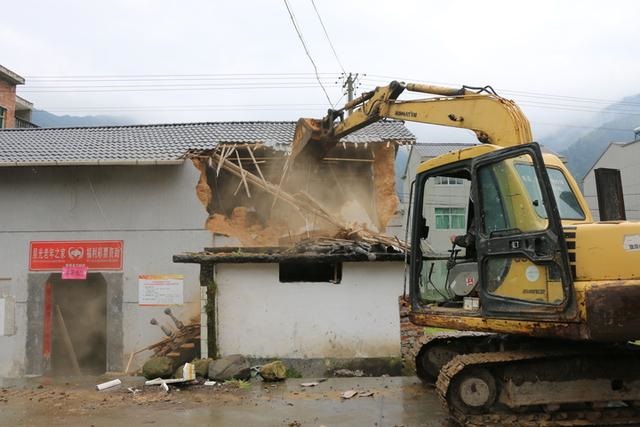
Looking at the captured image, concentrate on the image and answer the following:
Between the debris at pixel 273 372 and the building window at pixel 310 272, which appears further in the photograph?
the building window at pixel 310 272

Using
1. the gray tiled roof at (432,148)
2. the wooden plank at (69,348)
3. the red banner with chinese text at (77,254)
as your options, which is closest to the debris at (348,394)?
the red banner with chinese text at (77,254)

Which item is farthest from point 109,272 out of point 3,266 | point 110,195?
point 3,266

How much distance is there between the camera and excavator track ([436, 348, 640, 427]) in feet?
16.8

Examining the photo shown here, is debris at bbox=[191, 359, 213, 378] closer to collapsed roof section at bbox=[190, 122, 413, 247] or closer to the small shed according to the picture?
the small shed

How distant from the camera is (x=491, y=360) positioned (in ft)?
16.7

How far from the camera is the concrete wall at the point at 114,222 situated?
1155 cm

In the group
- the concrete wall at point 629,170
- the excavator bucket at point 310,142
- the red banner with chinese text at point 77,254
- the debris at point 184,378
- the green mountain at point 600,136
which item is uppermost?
the green mountain at point 600,136

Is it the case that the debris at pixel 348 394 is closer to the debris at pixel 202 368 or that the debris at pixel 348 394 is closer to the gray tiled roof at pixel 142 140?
the debris at pixel 202 368

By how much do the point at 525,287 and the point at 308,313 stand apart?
512 centimetres

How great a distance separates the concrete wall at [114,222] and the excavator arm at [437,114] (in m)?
3.70

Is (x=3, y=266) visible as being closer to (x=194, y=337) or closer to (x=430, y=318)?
(x=194, y=337)

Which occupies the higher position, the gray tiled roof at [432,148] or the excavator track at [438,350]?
the gray tiled roof at [432,148]

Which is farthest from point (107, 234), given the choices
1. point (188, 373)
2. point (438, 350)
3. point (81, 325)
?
point (438, 350)

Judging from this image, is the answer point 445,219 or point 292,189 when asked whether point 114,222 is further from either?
point 445,219
